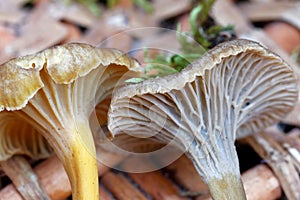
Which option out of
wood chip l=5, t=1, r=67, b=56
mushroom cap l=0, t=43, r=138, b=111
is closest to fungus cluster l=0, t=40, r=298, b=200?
mushroom cap l=0, t=43, r=138, b=111

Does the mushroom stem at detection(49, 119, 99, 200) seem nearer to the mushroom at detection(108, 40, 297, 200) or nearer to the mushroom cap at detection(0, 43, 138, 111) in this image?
the mushroom at detection(108, 40, 297, 200)

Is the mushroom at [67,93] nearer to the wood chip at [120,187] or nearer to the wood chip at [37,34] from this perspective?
the wood chip at [120,187]

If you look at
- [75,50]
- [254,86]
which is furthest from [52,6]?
[254,86]

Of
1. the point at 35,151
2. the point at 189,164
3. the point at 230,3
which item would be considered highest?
the point at 230,3

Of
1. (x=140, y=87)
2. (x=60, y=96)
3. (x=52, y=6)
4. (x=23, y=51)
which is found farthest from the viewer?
(x=52, y=6)

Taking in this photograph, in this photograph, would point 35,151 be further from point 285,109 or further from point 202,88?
point 285,109

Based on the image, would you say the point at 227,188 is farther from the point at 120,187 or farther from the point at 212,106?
the point at 120,187

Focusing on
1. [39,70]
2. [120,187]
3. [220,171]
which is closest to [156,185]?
[120,187]

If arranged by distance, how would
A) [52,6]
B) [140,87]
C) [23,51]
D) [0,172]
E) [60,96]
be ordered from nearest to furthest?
1. [140,87]
2. [60,96]
3. [0,172]
4. [23,51]
5. [52,6]
